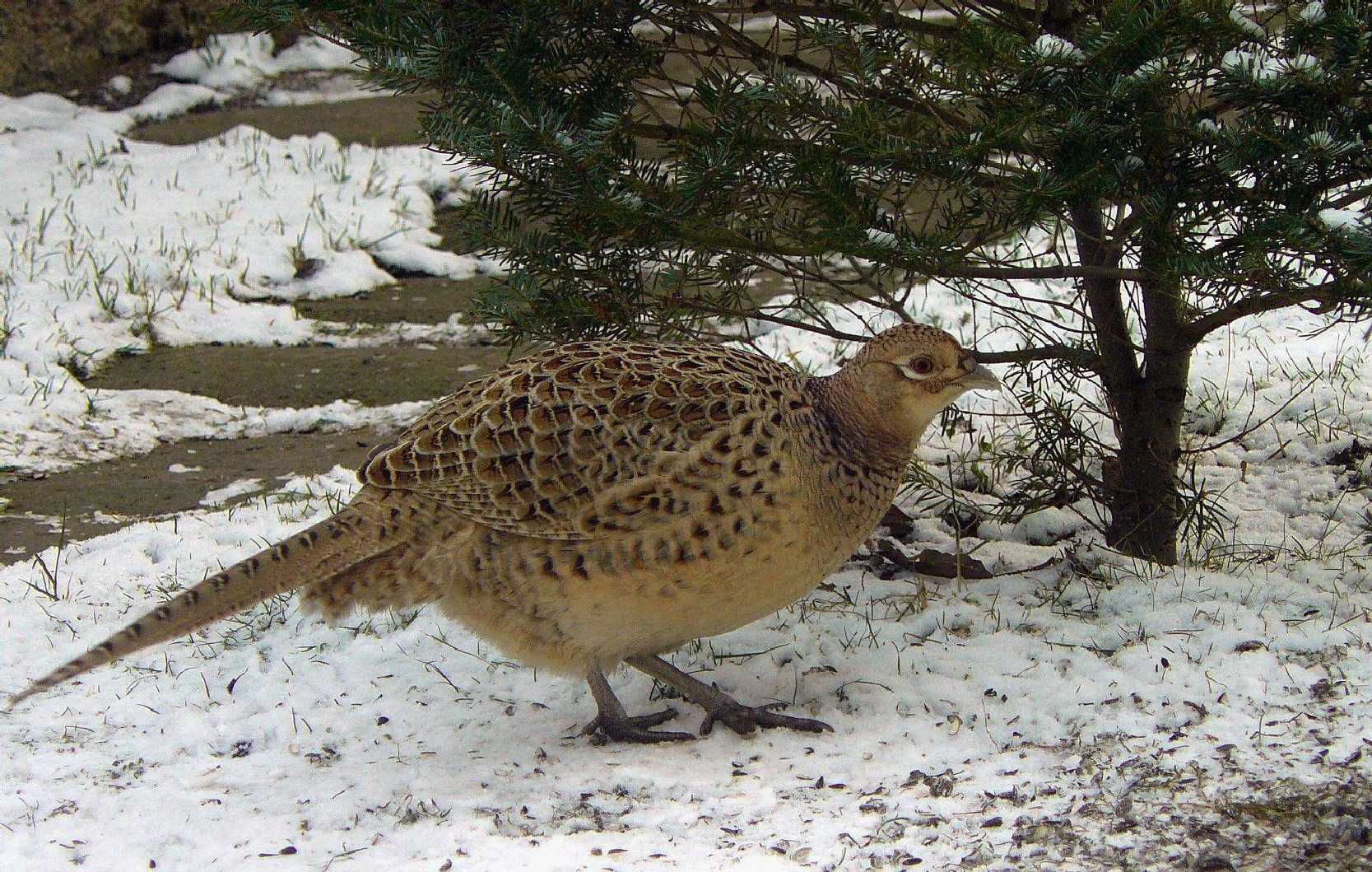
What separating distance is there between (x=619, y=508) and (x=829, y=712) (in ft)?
2.68

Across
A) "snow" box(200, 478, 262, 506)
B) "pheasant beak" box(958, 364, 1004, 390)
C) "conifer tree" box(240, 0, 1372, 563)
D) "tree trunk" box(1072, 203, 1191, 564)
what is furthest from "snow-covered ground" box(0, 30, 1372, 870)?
"pheasant beak" box(958, 364, 1004, 390)

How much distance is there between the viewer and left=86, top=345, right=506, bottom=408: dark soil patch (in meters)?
6.10

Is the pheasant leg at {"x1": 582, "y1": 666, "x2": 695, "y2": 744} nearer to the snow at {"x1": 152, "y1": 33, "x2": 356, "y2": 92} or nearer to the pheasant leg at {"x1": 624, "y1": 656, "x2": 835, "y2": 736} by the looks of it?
the pheasant leg at {"x1": 624, "y1": 656, "x2": 835, "y2": 736}

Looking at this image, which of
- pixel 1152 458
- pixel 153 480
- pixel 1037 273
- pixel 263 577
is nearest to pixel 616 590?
pixel 263 577

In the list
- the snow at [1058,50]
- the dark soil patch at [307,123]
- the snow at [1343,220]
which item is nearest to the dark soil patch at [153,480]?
the snow at [1058,50]

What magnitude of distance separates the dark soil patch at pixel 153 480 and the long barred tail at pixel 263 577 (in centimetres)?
163

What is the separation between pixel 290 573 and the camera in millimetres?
3412

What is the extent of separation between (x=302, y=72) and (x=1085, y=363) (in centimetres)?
851

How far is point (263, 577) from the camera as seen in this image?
3383mm

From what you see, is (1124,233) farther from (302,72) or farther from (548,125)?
(302,72)

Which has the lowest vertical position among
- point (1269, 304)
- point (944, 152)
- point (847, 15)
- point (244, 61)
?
point (1269, 304)

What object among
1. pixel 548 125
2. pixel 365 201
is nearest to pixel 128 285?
pixel 365 201

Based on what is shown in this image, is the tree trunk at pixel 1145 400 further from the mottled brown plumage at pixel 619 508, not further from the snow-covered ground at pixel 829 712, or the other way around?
the mottled brown plumage at pixel 619 508

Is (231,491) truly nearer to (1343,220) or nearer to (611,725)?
(611,725)
